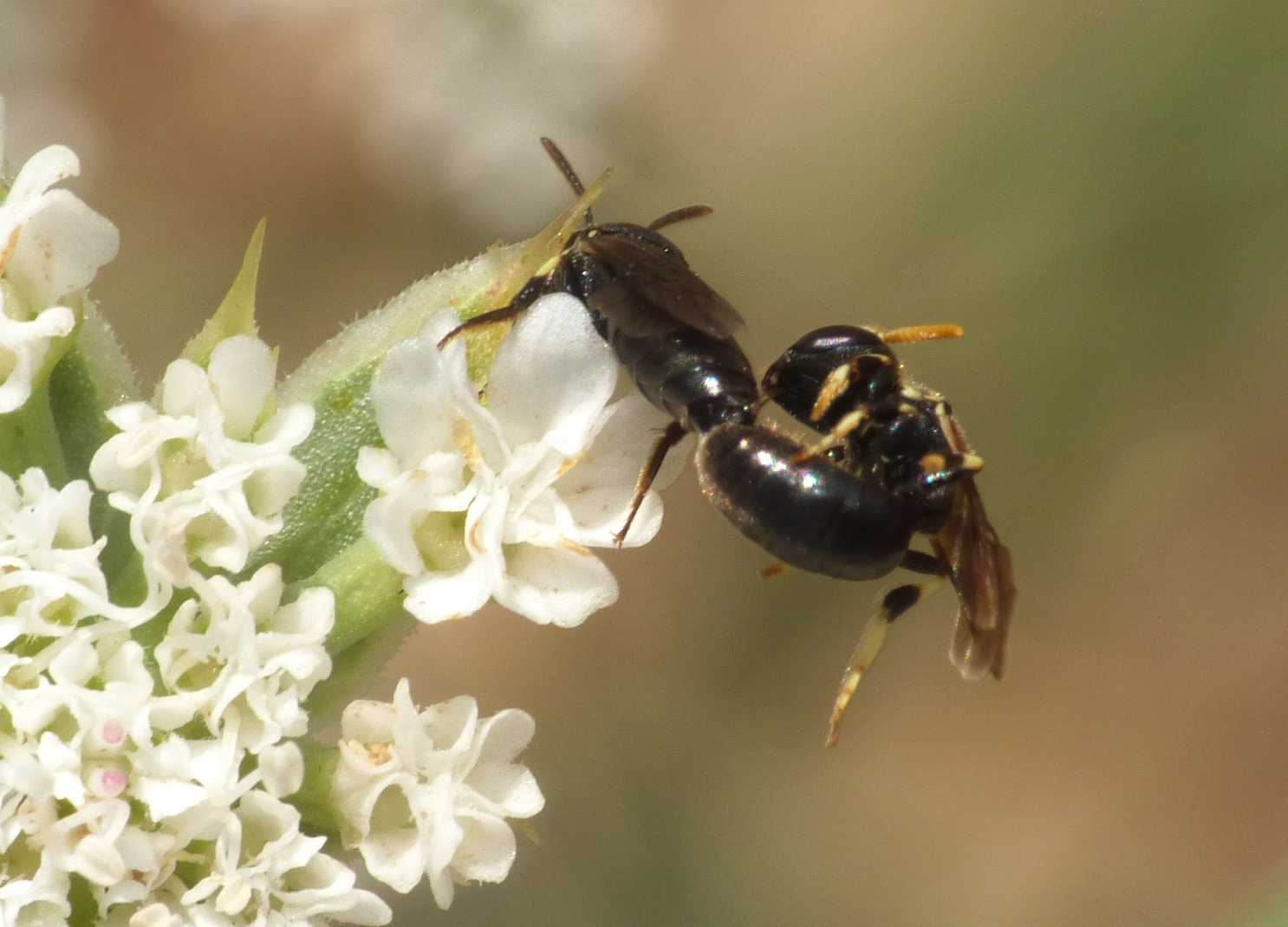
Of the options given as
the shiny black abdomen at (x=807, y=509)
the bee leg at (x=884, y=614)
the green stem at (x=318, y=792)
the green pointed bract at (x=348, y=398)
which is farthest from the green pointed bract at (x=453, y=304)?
the bee leg at (x=884, y=614)

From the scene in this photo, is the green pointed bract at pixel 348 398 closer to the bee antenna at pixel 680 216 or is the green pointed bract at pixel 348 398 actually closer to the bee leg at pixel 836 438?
the bee antenna at pixel 680 216

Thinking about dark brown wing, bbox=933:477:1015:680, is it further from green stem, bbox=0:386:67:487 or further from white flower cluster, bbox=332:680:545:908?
green stem, bbox=0:386:67:487

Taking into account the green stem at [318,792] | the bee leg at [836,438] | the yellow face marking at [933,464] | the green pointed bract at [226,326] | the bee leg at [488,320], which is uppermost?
the green pointed bract at [226,326]

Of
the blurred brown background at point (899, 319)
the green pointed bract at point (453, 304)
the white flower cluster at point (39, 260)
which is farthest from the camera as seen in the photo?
the blurred brown background at point (899, 319)

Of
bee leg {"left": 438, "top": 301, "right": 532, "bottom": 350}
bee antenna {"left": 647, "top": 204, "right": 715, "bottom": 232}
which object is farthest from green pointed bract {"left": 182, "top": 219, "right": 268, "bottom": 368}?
bee antenna {"left": 647, "top": 204, "right": 715, "bottom": 232}

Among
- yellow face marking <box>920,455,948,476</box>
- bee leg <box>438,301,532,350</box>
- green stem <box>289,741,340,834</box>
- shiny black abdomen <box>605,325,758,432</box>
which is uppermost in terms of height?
bee leg <box>438,301,532,350</box>

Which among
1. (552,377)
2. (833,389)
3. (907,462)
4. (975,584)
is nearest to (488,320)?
(552,377)

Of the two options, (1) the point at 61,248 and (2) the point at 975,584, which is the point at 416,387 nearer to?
(1) the point at 61,248
